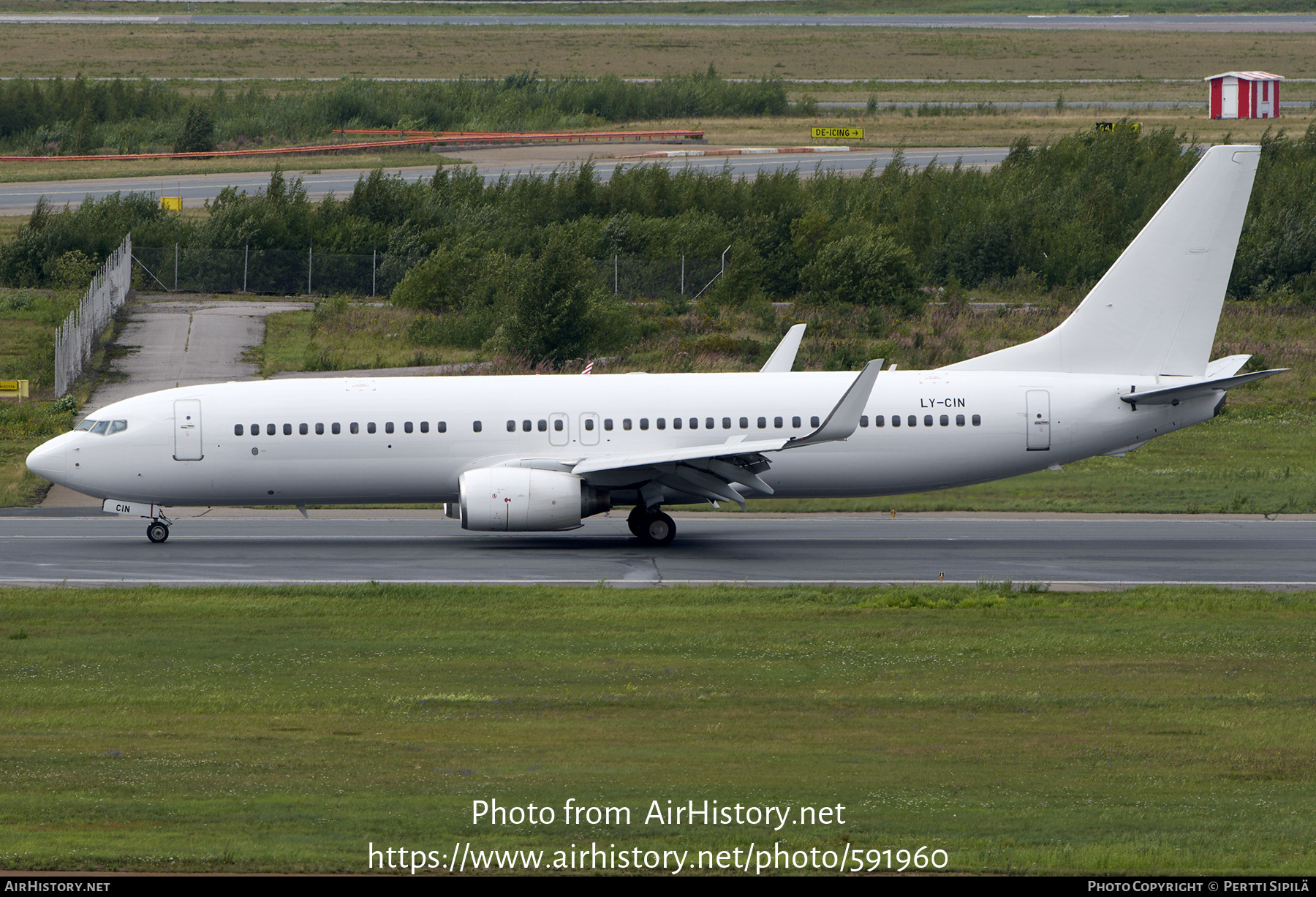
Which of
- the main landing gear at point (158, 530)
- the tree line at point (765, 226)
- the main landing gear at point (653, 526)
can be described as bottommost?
the main landing gear at point (158, 530)

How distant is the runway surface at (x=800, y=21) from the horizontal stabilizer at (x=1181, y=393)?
138735 millimetres

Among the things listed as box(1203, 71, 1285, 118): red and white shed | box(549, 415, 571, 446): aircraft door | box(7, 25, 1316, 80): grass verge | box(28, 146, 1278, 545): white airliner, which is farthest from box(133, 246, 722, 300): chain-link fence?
box(7, 25, 1316, 80): grass verge

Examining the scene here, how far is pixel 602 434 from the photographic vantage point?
3078 centimetres

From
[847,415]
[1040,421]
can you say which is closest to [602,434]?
[847,415]

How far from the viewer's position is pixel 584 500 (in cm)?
3023

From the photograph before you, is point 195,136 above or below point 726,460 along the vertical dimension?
above

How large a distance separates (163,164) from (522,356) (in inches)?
1895

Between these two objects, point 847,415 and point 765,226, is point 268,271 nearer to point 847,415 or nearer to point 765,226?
point 765,226

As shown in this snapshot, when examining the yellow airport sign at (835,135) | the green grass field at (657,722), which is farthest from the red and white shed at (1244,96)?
the green grass field at (657,722)

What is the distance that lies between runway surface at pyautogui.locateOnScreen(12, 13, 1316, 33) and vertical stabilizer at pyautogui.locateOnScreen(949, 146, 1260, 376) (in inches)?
5352

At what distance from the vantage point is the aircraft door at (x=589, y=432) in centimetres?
3075

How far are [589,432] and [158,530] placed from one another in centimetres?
952

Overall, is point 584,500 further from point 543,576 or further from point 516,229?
point 516,229

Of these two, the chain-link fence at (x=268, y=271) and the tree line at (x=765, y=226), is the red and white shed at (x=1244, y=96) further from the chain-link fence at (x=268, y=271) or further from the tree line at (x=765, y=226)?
the chain-link fence at (x=268, y=271)
